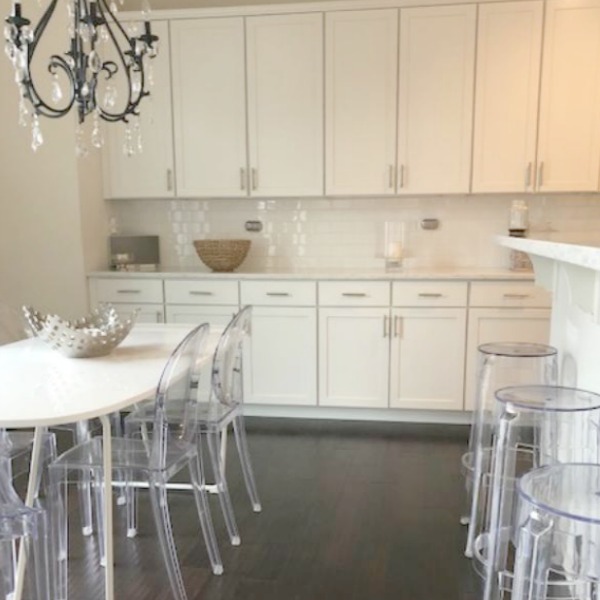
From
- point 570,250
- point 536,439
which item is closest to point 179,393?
point 536,439

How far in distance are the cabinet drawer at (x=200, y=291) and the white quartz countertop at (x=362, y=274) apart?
36 mm

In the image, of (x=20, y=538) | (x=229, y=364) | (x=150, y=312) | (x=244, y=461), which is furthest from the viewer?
(x=150, y=312)

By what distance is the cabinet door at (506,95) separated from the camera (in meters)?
3.63

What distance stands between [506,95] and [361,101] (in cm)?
87

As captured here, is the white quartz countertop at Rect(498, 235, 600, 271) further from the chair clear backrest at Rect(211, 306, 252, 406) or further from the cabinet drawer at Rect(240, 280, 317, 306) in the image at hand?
the cabinet drawer at Rect(240, 280, 317, 306)

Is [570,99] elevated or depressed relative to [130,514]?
elevated

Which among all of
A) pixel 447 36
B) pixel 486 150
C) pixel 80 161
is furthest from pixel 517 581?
pixel 80 161

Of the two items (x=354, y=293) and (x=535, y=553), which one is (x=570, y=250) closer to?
(x=535, y=553)

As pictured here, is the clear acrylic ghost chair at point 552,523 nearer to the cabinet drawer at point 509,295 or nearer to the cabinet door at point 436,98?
the cabinet drawer at point 509,295

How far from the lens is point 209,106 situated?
13.1 feet

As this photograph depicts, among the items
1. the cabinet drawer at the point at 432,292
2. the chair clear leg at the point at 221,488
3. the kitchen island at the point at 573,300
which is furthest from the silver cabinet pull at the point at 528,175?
the chair clear leg at the point at 221,488

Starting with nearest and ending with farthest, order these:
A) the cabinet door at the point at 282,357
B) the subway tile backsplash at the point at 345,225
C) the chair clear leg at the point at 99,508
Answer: the chair clear leg at the point at 99,508 → the cabinet door at the point at 282,357 → the subway tile backsplash at the point at 345,225

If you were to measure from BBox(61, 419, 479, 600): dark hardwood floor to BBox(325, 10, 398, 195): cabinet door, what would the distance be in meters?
1.66

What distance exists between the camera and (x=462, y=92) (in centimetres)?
372
